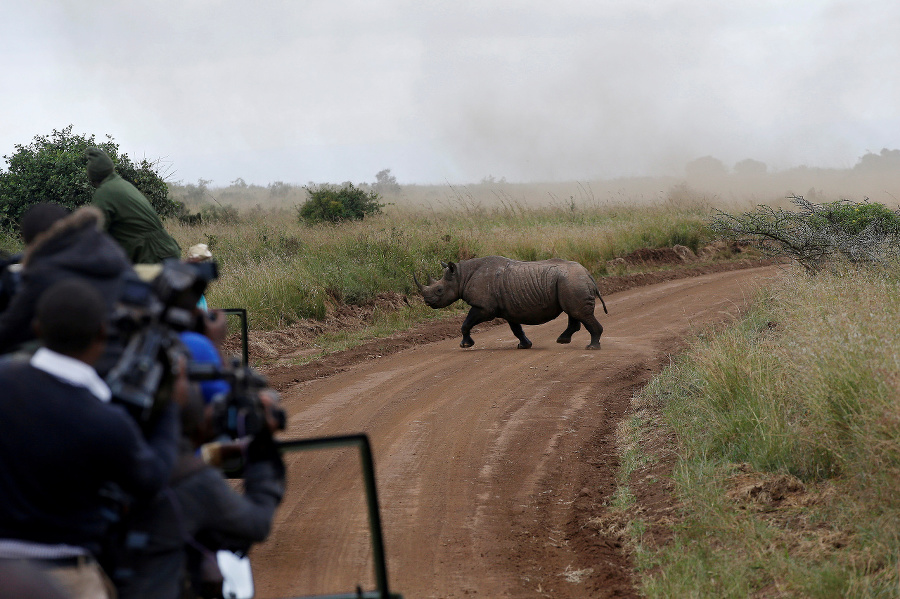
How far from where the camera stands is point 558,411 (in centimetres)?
900

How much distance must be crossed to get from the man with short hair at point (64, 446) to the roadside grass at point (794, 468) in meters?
3.13

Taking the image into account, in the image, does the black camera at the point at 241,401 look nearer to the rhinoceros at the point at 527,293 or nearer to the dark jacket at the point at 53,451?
the dark jacket at the point at 53,451

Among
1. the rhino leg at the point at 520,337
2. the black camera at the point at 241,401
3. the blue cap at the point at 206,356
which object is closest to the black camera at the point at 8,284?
the blue cap at the point at 206,356

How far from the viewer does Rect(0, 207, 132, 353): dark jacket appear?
2.61 m

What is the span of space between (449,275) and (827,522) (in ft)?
29.8

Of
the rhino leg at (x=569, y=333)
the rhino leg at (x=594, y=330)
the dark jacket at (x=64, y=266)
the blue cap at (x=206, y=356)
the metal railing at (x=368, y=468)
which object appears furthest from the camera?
the rhino leg at (x=569, y=333)

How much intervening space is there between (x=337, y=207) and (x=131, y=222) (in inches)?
766

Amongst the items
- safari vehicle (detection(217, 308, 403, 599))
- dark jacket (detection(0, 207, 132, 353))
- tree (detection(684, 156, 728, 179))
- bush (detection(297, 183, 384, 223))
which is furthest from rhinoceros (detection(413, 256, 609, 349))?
tree (detection(684, 156, 728, 179))

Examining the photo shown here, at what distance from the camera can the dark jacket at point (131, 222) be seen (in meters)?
6.00

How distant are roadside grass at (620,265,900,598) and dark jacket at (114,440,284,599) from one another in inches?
101

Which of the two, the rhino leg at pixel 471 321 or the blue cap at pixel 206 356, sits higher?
the blue cap at pixel 206 356

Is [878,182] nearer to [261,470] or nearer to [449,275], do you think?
[449,275]

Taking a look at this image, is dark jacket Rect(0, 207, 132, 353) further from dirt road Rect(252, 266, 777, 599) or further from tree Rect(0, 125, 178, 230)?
tree Rect(0, 125, 178, 230)

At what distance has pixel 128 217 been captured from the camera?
6047 mm
